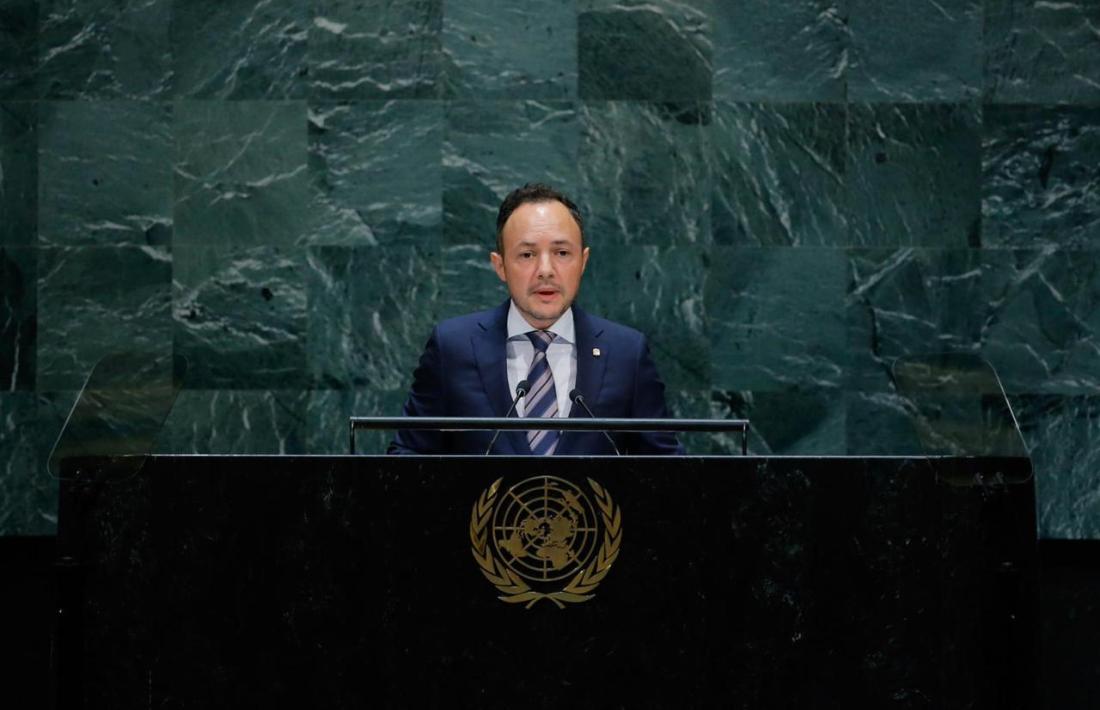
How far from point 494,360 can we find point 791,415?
2.15 metres

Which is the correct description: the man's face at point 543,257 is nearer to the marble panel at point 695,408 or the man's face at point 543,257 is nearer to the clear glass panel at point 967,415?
the clear glass panel at point 967,415

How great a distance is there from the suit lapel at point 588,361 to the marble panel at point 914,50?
228 cm

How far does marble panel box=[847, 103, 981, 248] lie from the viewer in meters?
5.27

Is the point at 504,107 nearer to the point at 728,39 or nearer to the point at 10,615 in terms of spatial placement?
the point at 728,39

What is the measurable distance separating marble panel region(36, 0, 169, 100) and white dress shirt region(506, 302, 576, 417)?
248 cm

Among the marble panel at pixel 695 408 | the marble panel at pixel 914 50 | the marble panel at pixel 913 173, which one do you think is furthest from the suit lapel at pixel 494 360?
the marble panel at pixel 914 50

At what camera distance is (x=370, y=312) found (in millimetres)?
5266

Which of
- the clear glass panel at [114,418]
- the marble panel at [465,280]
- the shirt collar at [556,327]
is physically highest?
the marble panel at [465,280]

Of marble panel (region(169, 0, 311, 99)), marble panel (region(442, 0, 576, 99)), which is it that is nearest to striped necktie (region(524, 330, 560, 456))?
marble panel (region(442, 0, 576, 99))

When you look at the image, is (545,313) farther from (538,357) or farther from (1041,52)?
(1041,52)

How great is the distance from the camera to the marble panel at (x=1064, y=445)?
17.3 ft

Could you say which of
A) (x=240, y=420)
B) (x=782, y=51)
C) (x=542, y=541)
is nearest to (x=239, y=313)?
(x=240, y=420)

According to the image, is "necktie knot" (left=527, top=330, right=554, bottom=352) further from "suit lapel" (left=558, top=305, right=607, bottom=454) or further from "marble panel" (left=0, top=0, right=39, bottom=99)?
"marble panel" (left=0, top=0, right=39, bottom=99)

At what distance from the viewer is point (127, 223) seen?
529 centimetres
